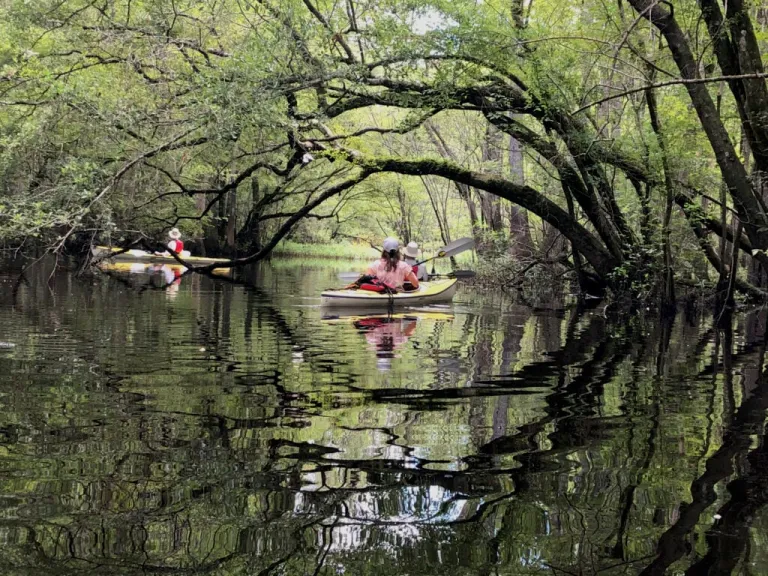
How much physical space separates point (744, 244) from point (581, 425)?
9030 millimetres

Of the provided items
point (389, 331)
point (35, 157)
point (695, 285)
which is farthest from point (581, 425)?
point (35, 157)

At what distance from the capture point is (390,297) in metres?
11.4

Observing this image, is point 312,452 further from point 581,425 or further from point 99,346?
point 99,346

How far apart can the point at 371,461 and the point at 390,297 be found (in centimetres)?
858

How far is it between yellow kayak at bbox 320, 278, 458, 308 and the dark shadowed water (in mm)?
4401

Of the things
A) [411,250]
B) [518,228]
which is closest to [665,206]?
[411,250]

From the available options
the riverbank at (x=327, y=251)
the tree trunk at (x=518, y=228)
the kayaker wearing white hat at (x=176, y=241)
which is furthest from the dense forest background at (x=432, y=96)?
the riverbank at (x=327, y=251)

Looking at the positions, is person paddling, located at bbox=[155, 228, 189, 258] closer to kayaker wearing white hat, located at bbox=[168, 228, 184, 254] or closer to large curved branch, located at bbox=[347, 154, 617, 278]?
kayaker wearing white hat, located at bbox=[168, 228, 184, 254]

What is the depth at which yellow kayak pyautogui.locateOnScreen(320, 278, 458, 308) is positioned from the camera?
10.9 meters

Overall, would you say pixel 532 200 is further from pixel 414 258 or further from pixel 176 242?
pixel 176 242

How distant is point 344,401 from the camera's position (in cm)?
409

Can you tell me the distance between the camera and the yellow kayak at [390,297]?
1086cm

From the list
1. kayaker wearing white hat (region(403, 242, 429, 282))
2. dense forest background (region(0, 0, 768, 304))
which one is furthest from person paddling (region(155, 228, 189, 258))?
kayaker wearing white hat (region(403, 242, 429, 282))

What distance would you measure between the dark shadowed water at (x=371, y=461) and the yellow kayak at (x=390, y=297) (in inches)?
173
